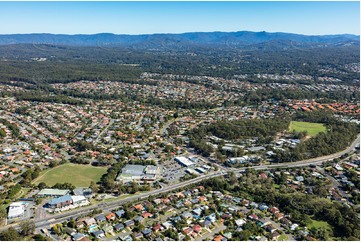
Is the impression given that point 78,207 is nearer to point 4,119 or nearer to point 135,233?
point 135,233

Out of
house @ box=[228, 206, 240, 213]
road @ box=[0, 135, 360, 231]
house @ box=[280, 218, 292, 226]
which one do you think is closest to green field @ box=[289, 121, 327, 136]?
road @ box=[0, 135, 360, 231]

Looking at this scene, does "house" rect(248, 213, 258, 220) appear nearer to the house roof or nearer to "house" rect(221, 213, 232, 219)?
"house" rect(221, 213, 232, 219)

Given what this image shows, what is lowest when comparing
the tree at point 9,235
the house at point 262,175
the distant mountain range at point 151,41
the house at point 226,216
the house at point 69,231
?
the house at point 262,175

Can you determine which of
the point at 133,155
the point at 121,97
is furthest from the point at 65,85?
the point at 133,155

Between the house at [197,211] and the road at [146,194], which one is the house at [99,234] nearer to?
the road at [146,194]

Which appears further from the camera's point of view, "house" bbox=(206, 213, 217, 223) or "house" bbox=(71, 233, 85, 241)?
"house" bbox=(206, 213, 217, 223)

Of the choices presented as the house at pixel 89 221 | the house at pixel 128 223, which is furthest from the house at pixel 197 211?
the house at pixel 89 221
